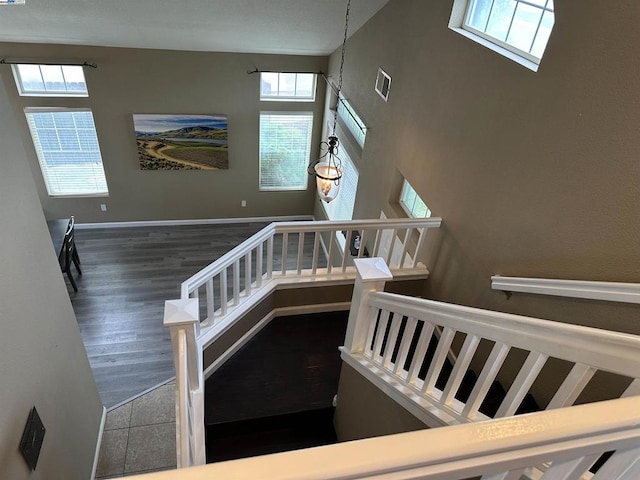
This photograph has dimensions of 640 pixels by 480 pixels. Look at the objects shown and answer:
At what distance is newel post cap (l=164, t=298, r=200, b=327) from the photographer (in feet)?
6.79

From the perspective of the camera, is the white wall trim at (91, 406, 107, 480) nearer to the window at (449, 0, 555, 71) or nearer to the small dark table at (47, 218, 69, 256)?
the small dark table at (47, 218, 69, 256)

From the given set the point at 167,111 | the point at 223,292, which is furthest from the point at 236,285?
the point at 167,111

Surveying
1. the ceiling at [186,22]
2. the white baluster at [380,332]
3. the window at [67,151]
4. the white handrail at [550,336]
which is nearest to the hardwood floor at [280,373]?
the white baluster at [380,332]

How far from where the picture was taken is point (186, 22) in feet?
16.2

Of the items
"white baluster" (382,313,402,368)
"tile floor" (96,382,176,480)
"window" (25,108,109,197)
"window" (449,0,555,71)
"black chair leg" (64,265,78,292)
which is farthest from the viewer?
"window" (25,108,109,197)

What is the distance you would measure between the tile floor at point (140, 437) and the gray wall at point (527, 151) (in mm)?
2592

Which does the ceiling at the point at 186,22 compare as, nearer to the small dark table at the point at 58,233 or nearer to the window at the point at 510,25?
the window at the point at 510,25

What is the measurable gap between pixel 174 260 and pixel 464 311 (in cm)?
600

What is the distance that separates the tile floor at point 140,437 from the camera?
3.29 metres

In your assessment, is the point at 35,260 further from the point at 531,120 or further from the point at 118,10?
the point at 118,10

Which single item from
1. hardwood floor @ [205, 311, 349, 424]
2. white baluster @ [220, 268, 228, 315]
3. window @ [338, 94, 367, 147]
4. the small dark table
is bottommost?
the small dark table

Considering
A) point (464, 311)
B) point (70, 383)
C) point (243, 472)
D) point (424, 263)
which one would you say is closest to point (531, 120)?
point (464, 311)

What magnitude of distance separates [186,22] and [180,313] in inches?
163

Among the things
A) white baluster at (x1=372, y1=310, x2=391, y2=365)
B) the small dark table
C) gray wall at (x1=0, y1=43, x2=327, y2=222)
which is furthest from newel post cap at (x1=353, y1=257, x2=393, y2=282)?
gray wall at (x1=0, y1=43, x2=327, y2=222)
